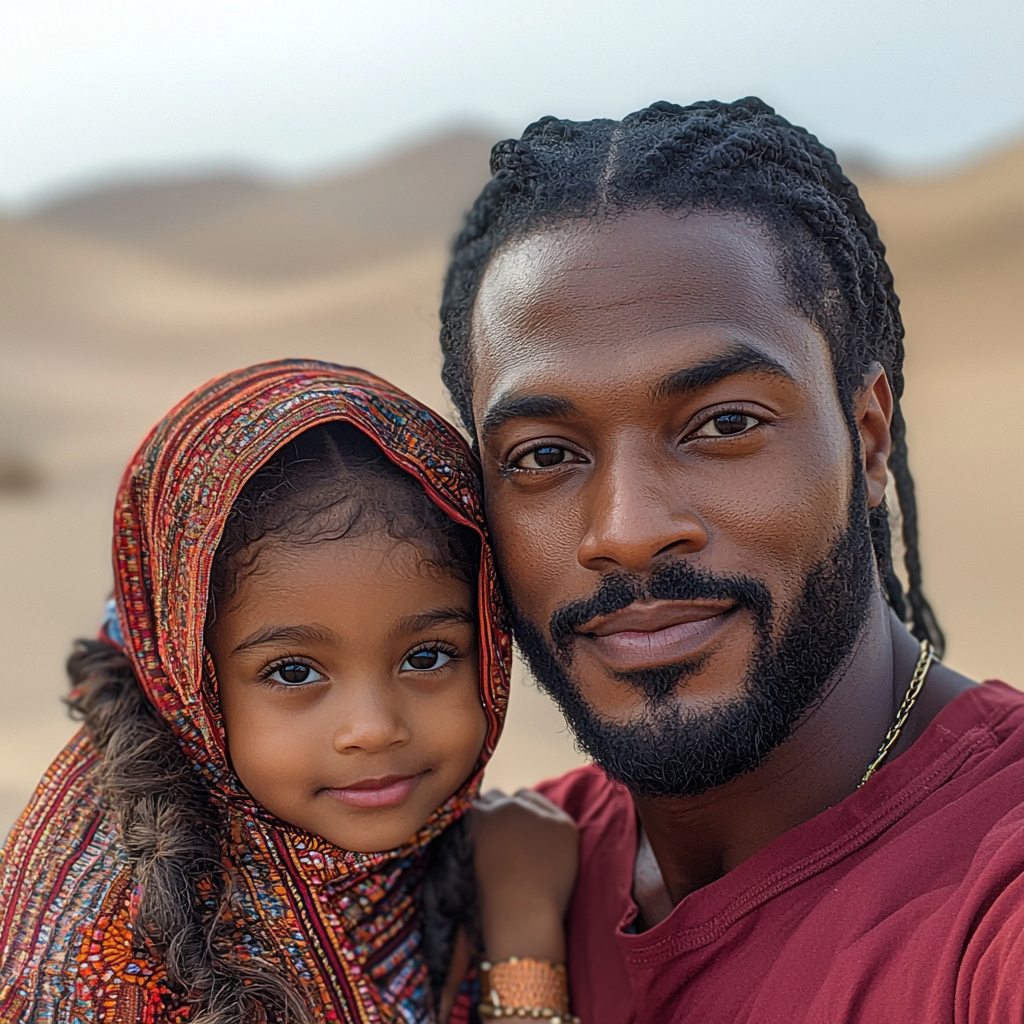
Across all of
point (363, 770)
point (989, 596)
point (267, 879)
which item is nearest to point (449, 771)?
point (363, 770)

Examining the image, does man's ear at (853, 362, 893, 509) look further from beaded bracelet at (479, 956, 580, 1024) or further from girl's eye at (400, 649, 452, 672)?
beaded bracelet at (479, 956, 580, 1024)

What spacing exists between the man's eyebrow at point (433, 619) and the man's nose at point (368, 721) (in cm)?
14

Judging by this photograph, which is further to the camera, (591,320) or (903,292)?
(903,292)

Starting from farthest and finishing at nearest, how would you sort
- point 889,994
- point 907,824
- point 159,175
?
point 159,175, point 907,824, point 889,994

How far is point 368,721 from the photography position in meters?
2.50

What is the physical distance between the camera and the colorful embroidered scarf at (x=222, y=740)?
97.5 inches

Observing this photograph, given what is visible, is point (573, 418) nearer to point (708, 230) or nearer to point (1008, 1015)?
point (708, 230)

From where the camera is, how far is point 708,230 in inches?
92.8

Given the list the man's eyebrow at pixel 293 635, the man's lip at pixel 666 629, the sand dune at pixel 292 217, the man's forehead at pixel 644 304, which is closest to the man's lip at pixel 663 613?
the man's lip at pixel 666 629

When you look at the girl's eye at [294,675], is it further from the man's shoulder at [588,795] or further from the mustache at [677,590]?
the man's shoulder at [588,795]

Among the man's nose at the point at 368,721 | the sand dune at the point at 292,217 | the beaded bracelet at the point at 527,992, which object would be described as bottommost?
the beaded bracelet at the point at 527,992

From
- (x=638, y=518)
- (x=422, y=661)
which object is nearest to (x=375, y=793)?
(x=422, y=661)

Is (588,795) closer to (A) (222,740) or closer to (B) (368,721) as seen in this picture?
(B) (368,721)

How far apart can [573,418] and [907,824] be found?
98cm
